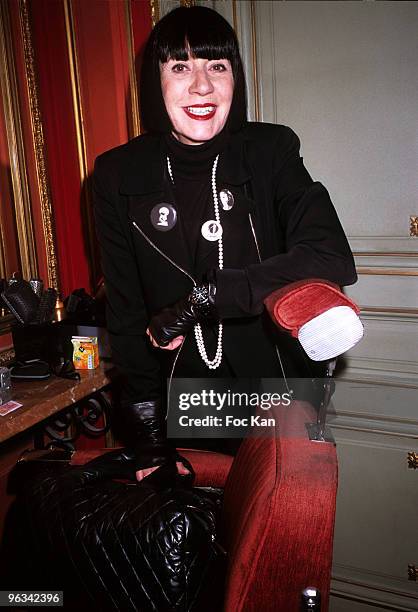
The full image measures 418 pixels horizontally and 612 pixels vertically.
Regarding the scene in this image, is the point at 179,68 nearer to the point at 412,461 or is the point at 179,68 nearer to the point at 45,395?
the point at 45,395

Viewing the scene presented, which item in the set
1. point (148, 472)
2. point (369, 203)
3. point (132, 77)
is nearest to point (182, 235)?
point (148, 472)

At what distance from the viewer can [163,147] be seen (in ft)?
4.95

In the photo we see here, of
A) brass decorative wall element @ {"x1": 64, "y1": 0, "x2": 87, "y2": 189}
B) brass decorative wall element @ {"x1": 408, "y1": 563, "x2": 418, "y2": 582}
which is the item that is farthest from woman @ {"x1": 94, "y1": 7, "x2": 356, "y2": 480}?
brass decorative wall element @ {"x1": 408, "y1": 563, "x2": 418, "y2": 582}

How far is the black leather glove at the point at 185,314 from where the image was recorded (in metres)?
1.23

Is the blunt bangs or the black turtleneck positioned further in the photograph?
the black turtleneck

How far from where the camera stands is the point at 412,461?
196 cm

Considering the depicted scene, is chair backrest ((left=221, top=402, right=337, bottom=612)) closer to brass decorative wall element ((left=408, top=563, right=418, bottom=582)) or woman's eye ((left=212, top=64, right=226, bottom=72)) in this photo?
woman's eye ((left=212, top=64, right=226, bottom=72))

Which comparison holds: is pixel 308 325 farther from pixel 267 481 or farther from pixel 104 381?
pixel 104 381

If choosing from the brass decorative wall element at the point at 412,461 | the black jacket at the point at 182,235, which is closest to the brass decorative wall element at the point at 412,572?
the brass decorative wall element at the point at 412,461

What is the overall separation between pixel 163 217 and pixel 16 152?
2.88 ft

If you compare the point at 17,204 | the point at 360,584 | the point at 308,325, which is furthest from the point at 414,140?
the point at 360,584

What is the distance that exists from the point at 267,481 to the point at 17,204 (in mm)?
1542

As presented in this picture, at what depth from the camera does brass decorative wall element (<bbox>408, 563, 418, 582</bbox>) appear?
204cm

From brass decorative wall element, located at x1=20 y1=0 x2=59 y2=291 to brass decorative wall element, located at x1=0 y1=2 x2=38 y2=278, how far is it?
65 millimetres
